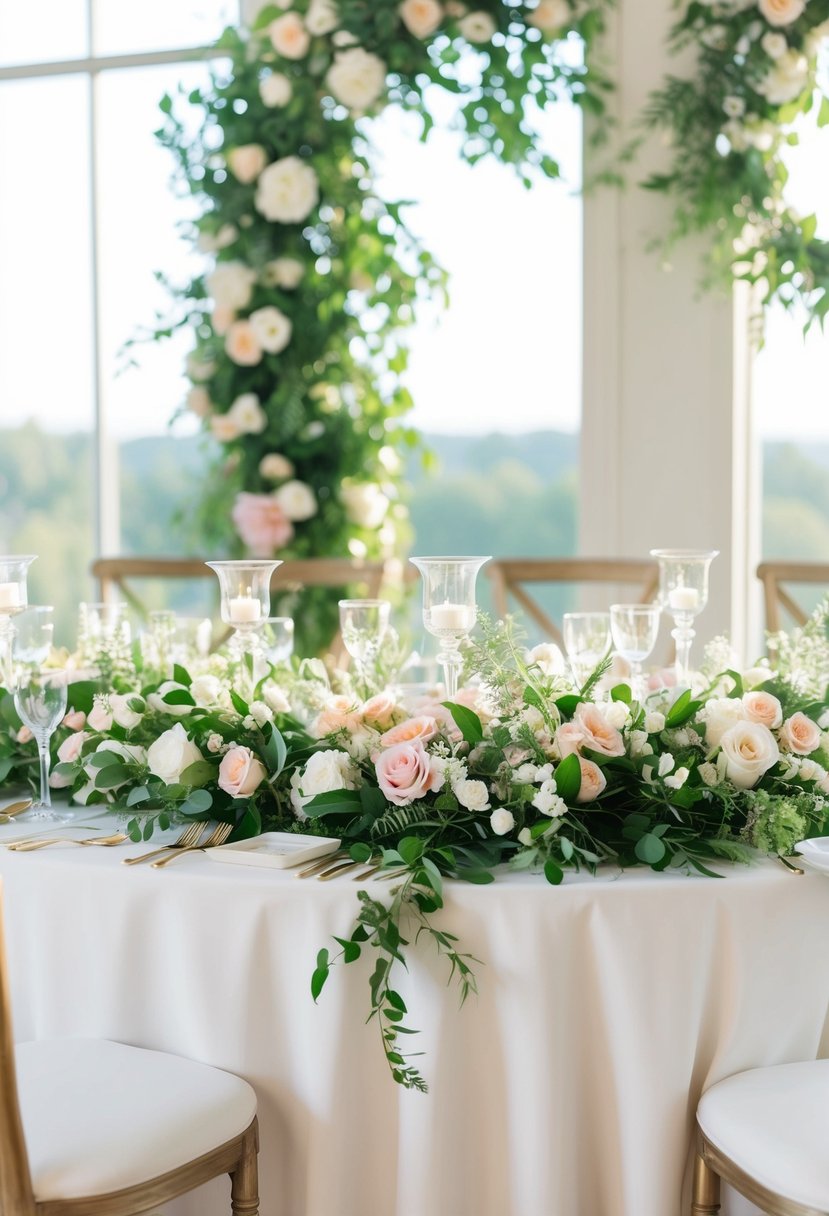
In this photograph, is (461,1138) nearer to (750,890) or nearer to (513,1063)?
(513,1063)

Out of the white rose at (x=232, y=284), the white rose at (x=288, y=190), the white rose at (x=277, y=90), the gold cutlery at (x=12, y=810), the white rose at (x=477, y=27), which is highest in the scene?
the white rose at (x=477, y=27)

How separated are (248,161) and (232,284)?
385 millimetres

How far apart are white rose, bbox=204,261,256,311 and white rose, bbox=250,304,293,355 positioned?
3.0 inches

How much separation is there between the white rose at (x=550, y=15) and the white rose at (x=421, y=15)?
0.92 feet

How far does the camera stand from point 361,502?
4094 millimetres

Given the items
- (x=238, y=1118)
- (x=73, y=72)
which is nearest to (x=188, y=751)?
(x=238, y=1118)

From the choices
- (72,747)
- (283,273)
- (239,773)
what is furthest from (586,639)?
(283,273)

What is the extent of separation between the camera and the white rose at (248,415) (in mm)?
4070

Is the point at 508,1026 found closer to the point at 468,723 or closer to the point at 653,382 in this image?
the point at 468,723

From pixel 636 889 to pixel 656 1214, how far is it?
0.38 m

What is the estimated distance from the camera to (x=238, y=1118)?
146cm

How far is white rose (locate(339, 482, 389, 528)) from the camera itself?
13.4ft

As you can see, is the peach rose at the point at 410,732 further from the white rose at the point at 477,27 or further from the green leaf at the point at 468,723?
the white rose at the point at 477,27

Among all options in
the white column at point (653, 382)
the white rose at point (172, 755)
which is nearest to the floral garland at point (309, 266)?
the white column at point (653, 382)
